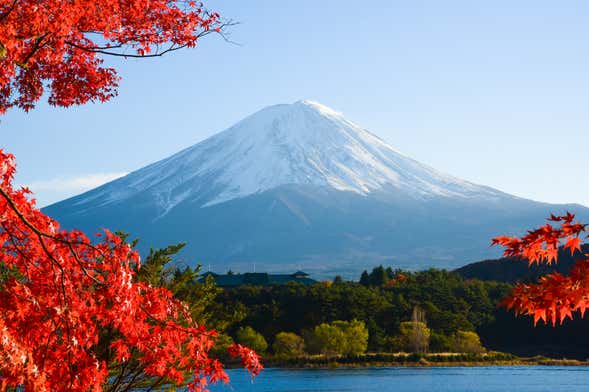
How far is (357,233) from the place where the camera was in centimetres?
19762

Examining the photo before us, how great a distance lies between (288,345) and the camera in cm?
6225

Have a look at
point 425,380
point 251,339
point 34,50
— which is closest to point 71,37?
point 34,50

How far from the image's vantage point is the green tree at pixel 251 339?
2325 inches

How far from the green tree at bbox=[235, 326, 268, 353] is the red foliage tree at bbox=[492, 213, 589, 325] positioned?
53649mm

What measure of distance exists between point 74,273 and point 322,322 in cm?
5939

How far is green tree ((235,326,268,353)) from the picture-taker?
59062 mm

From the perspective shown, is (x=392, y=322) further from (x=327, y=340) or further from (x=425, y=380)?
→ (x=425, y=380)

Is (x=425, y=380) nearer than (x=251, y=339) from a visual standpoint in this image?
Yes

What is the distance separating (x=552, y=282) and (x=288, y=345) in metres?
57.8

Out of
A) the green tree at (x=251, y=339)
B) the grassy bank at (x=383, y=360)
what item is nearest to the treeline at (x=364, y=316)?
the green tree at (x=251, y=339)

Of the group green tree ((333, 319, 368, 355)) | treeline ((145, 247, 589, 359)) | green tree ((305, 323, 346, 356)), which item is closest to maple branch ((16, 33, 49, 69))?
treeline ((145, 247, 589, 359))

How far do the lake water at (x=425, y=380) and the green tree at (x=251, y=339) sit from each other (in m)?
1.76

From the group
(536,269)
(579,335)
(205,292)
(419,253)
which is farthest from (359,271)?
(205,292)

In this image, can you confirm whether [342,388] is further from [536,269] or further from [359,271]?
[359,271]
